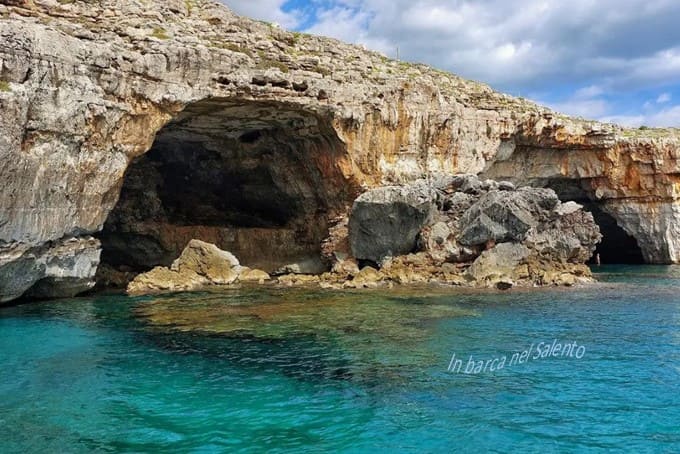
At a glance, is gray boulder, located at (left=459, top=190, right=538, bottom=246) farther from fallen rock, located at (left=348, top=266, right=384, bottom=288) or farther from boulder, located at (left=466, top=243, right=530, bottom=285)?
fallen rock, located at (left=348, top=266, right=384, bottom=288)

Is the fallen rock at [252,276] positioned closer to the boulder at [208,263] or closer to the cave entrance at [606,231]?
the boulder at [208,263]

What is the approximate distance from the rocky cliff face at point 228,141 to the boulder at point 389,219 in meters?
2.68

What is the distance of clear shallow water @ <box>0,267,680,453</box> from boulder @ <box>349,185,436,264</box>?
9.89 meters

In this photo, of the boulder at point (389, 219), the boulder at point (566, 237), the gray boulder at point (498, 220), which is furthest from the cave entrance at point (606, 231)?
the boulder at point (389, 219)

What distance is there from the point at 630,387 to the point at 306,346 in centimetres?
829

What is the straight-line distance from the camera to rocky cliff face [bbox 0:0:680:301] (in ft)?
74.1

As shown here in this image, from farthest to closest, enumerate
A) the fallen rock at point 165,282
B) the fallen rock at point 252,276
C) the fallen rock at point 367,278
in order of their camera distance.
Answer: the fallen rock at point 252,276 < the fallen rock at point 165,282 < the fallen rock at point 367,278

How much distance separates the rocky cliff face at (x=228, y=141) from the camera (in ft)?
74.1

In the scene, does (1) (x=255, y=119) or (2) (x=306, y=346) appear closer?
(2) (x=306, y=346)

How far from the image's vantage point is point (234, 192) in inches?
1644

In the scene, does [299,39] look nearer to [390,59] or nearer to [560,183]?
[390,59]

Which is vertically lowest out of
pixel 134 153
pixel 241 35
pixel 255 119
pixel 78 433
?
pixel 78 433

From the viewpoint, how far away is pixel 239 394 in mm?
12180

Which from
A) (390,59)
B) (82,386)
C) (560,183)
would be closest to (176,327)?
(82,386)
